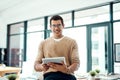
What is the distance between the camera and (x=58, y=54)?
1734 mm

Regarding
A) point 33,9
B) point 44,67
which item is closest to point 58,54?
point 44,67

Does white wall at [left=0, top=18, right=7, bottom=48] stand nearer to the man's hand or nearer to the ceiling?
the ceiling

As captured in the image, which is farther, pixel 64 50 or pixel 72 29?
pixel 72 29

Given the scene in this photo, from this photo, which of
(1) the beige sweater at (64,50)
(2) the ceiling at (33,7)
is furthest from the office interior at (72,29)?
(1) the beige sweater at (64,50)

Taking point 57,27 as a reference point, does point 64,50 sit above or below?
below

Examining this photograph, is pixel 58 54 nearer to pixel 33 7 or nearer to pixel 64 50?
pixel 64 50

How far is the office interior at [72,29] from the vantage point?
5.32 meters

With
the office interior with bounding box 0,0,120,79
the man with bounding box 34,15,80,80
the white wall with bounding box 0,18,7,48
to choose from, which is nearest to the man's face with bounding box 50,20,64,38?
Answer: the man with bounding box 34,15,80,80

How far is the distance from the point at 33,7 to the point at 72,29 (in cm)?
206

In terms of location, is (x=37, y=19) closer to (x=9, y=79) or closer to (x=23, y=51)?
(x=23, y=51)

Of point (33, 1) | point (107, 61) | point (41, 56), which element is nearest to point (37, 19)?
point (33, 1)

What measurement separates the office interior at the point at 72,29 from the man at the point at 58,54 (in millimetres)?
3767

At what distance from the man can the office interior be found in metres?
3.77

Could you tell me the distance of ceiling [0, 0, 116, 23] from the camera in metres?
6.01
